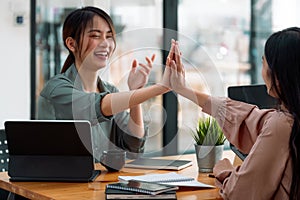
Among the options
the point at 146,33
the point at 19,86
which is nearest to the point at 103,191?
the point at 146,33

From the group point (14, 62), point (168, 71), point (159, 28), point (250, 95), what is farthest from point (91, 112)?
point (14, 62)

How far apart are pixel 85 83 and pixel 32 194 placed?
0.62m

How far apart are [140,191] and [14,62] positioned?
101 inches

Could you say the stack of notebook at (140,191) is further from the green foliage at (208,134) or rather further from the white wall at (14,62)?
the white wall at (14,62)

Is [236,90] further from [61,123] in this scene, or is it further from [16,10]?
[16,10]

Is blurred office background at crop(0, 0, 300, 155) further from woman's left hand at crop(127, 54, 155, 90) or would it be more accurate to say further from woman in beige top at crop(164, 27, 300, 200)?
woman in beige top at crop(164, 27, 300, 200)

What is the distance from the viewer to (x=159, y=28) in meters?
4.37

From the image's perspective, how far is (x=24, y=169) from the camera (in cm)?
243

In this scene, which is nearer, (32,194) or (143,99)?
(32,194)

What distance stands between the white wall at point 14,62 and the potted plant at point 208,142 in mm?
2057

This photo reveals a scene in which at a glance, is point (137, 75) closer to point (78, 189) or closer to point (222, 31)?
point (78, 189)

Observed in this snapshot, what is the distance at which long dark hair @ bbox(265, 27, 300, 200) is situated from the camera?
6.56 ft

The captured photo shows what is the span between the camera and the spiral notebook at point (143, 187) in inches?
82.4

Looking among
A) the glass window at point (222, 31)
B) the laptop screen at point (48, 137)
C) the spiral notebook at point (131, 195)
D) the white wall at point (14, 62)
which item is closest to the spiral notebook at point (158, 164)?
the laptop screen at point (48, 137)
